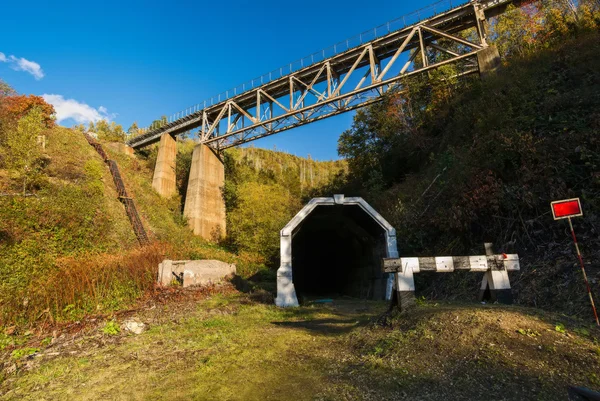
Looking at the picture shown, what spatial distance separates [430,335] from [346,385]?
159 cm

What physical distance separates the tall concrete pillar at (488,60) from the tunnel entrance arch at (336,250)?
1410 cm

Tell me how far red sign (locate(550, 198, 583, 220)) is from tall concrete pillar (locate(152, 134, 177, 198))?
120 feet

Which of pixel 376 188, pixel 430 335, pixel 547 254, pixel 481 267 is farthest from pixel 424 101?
pixel 430 335

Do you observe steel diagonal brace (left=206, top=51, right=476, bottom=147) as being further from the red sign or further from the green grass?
the green grass

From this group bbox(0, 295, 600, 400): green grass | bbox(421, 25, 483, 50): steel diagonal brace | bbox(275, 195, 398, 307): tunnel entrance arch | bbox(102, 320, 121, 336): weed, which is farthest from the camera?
bbox(421, 25, 483, 50): steel diagonal brace

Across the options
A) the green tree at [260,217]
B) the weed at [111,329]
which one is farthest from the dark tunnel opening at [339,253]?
the weed at [111,329]

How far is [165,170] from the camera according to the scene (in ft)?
121

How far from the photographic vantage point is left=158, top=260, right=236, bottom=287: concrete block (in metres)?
13.2

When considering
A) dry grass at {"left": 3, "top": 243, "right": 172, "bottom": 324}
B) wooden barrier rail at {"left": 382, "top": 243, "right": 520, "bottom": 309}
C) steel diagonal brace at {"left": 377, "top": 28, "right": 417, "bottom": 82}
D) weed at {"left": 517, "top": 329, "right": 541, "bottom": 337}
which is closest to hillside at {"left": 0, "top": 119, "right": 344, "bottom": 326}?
dry grass at {"left": 3, "top": 243, "right": 172, "bottom": 324}

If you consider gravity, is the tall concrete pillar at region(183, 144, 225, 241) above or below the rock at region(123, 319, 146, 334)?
above

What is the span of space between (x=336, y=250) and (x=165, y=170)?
2683 centimetres

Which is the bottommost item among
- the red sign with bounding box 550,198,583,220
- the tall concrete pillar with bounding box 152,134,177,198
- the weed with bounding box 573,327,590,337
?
the weed with bounding box 573,327,590,337

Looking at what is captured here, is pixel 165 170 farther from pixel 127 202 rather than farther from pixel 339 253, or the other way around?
pixel 339 253

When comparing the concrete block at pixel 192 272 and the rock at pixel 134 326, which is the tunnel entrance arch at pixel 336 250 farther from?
the rock at pixel 134 326
